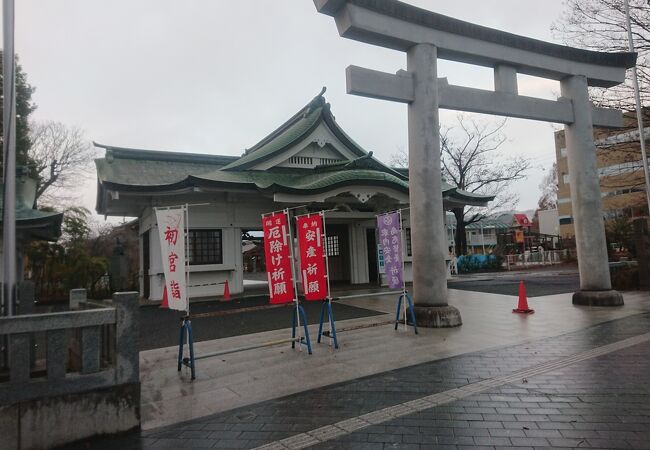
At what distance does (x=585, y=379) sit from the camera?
5.05m

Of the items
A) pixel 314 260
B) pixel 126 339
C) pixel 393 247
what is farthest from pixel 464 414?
pixel 393 247

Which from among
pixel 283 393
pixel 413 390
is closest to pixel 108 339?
pixel 283 393

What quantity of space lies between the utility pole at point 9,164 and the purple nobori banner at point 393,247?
6536mm

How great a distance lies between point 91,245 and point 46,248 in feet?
53.1

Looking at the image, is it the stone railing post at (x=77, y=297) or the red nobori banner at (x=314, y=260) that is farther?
the red nobori banner at (x=314, y=260)

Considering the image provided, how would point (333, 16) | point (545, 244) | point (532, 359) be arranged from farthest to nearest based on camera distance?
point (545, 244) < point (333, 16) < point (532, 359)

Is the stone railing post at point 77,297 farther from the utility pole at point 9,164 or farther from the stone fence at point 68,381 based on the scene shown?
the stone fence at point 68,381

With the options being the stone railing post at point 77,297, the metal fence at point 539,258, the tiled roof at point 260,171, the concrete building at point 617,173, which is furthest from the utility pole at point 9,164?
the metal fence at point 539,258

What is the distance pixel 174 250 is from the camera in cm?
600

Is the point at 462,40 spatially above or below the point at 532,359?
above

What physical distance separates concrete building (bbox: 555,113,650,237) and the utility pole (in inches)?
721

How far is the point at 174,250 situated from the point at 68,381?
252 cm

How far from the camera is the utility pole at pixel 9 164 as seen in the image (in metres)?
4.47

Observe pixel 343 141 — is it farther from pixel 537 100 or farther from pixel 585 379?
pixel 585 379
